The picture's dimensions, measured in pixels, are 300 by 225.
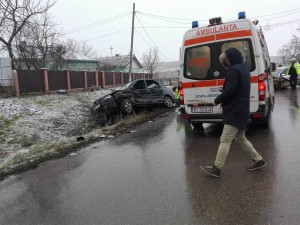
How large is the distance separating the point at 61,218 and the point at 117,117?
904 centimetres

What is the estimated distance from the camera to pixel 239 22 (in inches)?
275

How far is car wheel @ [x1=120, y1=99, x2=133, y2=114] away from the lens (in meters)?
13.0

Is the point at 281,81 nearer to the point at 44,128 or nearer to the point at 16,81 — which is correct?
the point at 44,128

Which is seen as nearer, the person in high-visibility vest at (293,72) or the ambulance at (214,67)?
the ambulance at (214,67)

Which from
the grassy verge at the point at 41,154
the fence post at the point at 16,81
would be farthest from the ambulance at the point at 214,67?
the fence post at the point at 16,81

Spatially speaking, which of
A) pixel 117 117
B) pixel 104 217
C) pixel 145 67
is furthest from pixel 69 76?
pixel 145 67

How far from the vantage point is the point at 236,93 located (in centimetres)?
462

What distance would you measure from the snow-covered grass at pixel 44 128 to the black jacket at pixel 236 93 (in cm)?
395

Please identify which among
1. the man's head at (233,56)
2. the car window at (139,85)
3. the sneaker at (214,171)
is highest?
the man's head at (233,56)

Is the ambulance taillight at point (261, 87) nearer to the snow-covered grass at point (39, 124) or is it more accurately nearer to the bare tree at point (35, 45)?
the snow-covered grass at point (39, 124)

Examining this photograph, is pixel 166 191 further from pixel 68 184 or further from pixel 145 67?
pixel 145 67

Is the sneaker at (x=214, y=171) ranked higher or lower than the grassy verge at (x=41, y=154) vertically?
higher

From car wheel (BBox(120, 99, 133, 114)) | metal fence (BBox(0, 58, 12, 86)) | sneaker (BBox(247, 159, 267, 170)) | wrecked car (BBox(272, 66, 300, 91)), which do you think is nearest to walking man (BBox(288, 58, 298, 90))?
wrecked car (BBox(272, 66, 300, 91))

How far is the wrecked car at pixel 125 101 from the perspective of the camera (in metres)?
13.0
